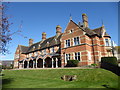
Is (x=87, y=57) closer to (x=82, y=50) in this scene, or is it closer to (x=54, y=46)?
(x=82, y=50)

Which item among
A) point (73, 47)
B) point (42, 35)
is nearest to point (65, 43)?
point (73, 47)

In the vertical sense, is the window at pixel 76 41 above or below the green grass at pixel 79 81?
above

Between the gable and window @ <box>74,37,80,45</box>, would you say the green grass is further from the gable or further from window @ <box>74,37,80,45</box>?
the gable

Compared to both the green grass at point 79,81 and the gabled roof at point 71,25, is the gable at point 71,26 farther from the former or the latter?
the green grass at point 79,81

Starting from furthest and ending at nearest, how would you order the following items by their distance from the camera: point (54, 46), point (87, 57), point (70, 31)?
point (54, 46) → point (70, 31) → point (87, 57)

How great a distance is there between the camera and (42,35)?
43.2 m

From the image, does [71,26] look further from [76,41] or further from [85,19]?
[85,19]

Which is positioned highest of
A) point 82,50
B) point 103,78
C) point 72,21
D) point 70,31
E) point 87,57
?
point 72,21

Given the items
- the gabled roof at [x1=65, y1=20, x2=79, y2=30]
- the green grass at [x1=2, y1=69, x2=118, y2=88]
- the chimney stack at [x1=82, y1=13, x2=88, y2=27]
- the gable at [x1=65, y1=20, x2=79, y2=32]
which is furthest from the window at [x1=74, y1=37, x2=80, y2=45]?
the green grass at [x1=2, y1=69, x2=118, y2=88]

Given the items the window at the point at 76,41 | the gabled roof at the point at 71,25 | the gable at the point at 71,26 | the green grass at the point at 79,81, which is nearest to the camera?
the green grass at the point at 79,81

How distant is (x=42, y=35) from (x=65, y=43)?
18887 mm

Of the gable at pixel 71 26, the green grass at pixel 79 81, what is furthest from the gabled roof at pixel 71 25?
the green grass at pixel 79 81

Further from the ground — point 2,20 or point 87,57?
point 2,20

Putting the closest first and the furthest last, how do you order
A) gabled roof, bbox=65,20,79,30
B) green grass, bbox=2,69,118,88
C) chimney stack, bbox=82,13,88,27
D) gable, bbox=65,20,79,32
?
green grass, bbox=2,69,118,88 < gable, bbox=65,20,79,32 < gabled roof, bbox=65,20,79,30 < chimney stack, bbox=82,13,88,27
